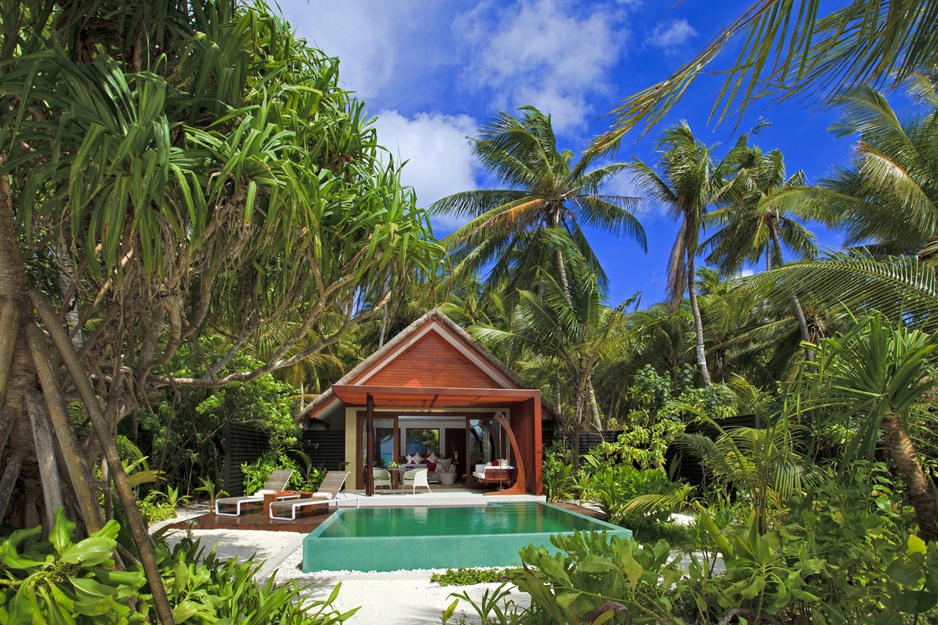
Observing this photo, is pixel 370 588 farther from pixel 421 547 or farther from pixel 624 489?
pixel 624 489

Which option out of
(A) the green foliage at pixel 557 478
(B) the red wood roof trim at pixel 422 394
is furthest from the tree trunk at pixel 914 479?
(A) the green foliage at pixel 557 478

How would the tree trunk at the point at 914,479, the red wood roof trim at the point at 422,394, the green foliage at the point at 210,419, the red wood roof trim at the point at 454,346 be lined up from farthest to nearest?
1. the red wood roof trim at the point at 454,346
2. the red wood roof trim at the point at 422,394
3. the green foliage at the point at 210,419
4. the tree trunk at the point at 914,479

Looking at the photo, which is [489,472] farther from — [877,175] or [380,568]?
[877,175]

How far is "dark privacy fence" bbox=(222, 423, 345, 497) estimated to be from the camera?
14148 mm

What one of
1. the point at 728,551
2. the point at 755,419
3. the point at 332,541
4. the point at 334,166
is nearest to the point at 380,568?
the point at 332,541

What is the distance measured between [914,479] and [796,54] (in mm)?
2061

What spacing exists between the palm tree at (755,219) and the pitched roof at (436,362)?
9103 mm

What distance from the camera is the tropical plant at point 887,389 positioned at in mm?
2865

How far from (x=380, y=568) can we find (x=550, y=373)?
791 inches

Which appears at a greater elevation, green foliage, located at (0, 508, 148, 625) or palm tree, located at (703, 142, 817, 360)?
palm tree, located at (703, 142, 817, 360)

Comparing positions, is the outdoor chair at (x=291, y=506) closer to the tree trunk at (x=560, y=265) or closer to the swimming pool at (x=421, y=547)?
the swimming pool at (x=421, y=547)

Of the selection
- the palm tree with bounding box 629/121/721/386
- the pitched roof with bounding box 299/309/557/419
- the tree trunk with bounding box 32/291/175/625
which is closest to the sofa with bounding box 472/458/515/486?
the pitched roof with bounding box 299/309/557/419

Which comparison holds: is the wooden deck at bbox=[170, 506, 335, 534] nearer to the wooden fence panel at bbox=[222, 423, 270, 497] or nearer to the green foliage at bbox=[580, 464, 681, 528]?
the wooden fence panel at bbox=[222, 423, 270, 497]

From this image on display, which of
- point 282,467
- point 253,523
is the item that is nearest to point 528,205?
point 282,467
